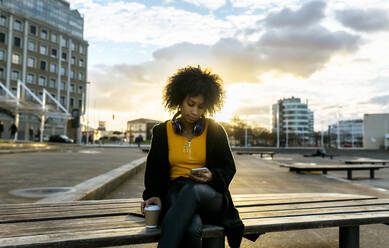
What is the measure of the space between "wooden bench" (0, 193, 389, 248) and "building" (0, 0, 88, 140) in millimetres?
46123

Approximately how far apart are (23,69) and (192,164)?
56.5m

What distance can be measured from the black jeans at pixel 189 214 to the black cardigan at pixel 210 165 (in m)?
0.07

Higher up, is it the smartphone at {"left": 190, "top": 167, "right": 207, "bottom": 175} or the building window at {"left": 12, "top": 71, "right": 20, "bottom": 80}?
the building window at {"left": 12, "top": 71, "right": 20, "bottom": 80}

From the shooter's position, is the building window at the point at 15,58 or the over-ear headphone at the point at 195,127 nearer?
the over-ear headphone at the point at 195,127

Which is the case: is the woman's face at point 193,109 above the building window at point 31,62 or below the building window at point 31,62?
below

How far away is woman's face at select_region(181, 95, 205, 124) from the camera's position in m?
2.32

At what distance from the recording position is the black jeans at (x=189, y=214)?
180 cm

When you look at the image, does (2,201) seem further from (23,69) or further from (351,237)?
(23,69)

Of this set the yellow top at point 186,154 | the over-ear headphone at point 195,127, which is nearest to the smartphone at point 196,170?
the yellow top at point 186,154

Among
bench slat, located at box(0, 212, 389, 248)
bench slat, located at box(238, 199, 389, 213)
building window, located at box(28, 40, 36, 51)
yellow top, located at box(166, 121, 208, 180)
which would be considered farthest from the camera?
building window, located at box(28, 40, 36, 51)

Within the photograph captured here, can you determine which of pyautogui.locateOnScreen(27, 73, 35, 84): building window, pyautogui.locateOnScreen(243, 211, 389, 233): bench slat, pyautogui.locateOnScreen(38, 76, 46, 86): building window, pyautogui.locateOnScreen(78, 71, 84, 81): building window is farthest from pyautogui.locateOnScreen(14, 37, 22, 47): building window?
pyautogui.locateOnScreen(243, 211, 389, 233): bench slat

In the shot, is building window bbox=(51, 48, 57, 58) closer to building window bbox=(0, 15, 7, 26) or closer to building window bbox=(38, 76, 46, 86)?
building window bbox=(38, 76, 46, 86)

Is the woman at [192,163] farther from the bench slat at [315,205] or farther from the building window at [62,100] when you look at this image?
the building window at [62,100]

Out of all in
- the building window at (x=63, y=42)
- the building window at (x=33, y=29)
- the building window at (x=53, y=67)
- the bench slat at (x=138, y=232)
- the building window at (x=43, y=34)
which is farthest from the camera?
the building window at (x=63, y=42)
